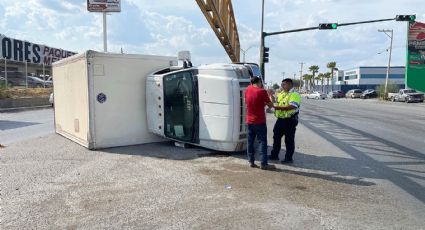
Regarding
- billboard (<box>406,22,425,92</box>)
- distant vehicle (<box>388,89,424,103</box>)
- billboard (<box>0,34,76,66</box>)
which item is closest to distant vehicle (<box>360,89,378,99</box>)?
billboard (<box>406,22,425,92</box>)

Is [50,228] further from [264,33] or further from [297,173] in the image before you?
[264,33]

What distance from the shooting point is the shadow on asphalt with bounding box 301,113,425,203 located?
253 inches

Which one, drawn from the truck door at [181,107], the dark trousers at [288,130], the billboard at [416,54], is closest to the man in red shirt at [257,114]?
the dark trousers at [288,130]

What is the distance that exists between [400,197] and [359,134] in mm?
7316

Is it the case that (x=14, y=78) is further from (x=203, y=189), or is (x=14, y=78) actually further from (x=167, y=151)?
(x=203, y=189)

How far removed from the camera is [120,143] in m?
9.44

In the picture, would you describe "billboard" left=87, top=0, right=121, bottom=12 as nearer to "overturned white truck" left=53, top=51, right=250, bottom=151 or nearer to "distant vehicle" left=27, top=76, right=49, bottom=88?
"overturned white truck" left=53, top=51, right=250, bottom=151

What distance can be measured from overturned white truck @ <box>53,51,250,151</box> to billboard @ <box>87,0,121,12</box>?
459 inches

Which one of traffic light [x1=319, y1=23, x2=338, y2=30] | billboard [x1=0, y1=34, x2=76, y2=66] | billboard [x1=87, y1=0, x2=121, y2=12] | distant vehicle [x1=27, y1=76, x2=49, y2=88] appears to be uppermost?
billboard [x1=87, y1=0, x2=121, y2=12]

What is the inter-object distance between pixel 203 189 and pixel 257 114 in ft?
6.49

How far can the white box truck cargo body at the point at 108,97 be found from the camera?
895 centimetres

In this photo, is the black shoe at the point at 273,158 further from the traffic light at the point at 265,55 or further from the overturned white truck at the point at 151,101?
the traffic light at the point at 265,55

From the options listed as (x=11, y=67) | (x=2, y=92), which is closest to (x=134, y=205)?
(x=2, y=92)

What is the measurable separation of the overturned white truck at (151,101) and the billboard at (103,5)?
11669 mm
